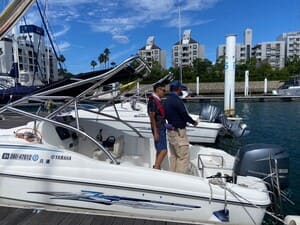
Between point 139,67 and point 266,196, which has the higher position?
point 139,67

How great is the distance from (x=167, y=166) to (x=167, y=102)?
53.8 inches

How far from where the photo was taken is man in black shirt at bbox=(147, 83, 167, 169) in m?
→ 4.65

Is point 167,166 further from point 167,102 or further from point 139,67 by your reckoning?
point 139,67

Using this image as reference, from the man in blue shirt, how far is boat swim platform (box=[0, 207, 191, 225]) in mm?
1162

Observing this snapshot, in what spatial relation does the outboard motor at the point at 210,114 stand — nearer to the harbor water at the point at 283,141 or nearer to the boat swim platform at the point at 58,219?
the harbor water at the point at 283,141

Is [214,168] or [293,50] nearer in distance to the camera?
[214,168]

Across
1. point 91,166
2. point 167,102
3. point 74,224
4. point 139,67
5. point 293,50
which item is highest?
point 293,50

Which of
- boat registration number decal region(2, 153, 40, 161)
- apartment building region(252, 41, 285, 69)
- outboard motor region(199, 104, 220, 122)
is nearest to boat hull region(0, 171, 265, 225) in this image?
boat registration number decal region(2, 153, 40, 161)

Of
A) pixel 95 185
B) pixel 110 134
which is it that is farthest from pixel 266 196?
pixel 110 134

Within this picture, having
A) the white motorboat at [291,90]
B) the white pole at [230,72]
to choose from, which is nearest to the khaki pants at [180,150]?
the white pole at [230,72]

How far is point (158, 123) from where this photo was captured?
4.69 meters

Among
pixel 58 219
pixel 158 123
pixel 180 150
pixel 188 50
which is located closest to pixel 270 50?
pixel 188 50

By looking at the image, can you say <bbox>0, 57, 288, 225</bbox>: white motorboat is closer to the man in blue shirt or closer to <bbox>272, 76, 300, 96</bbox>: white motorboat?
the man in blue shirt

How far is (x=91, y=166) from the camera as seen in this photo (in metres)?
3.70
